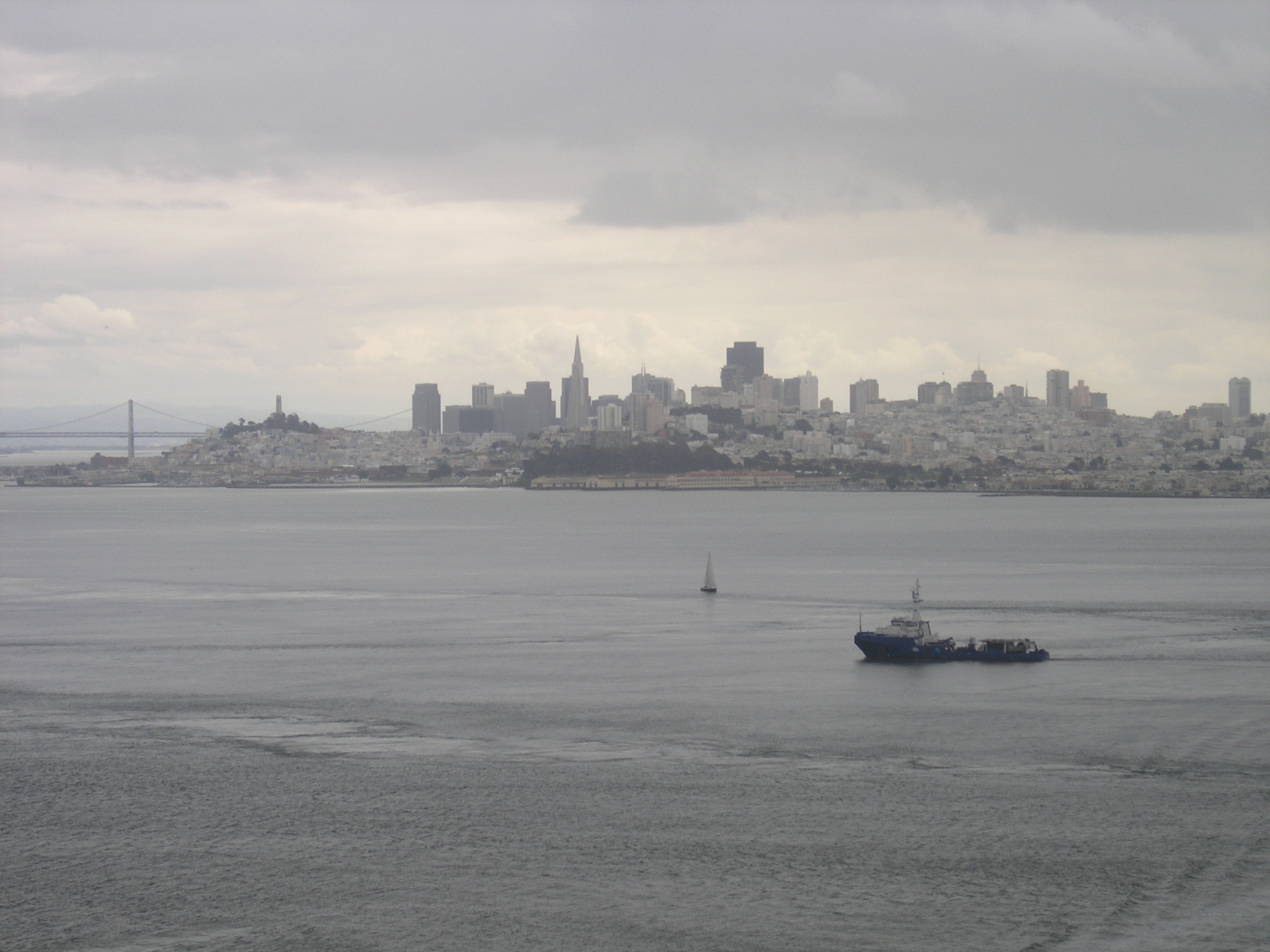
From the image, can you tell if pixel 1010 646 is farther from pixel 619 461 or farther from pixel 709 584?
pixel 619 461

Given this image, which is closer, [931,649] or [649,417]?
[931,649]

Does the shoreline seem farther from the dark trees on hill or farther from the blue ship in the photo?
the blue ship

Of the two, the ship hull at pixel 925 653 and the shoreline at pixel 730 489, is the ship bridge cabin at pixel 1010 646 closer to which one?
the ship hull at pixel 925 653

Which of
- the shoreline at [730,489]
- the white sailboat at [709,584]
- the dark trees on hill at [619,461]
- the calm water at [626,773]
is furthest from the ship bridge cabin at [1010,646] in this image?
the dark trees on hill at [619,461]

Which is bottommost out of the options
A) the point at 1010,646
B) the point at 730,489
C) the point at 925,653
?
the point at 925,653

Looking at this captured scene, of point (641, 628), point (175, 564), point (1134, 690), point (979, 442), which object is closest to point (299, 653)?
point (641, 628)

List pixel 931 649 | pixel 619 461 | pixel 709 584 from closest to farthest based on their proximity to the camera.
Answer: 1. pixel 931 649
2. pixel 709 584
3. pixel 619 461

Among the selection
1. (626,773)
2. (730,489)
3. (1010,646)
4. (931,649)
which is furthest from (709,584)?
(730,489)

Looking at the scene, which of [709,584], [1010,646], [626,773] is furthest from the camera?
[709,584]
